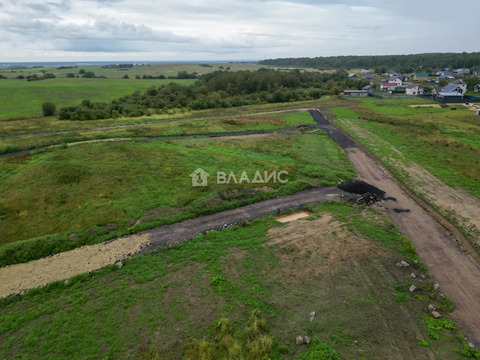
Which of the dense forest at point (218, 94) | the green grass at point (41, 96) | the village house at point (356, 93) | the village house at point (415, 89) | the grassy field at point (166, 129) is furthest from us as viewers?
the village house at point (356, 93)

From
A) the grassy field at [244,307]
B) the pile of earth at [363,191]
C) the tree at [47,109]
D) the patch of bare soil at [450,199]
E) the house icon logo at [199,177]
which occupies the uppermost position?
the tree at [47,109]

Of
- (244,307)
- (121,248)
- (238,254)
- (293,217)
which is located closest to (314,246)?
(293,217)

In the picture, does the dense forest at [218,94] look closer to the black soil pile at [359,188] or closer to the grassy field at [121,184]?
the grassy field at [121,184]

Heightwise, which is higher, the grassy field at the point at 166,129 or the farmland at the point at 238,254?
the grassy field at the point at 166,129

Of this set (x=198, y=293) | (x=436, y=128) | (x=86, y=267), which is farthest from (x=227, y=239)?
(x=436, y=128)

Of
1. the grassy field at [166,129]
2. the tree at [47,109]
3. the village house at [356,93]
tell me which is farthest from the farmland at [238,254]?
the village house at [356,93]

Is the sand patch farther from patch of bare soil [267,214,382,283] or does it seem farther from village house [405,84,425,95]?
village house [405,84,425,95]
